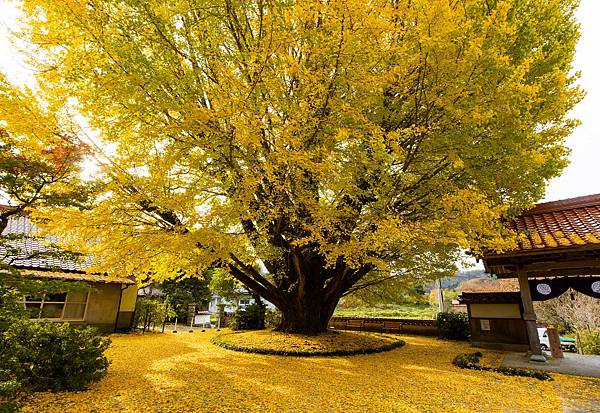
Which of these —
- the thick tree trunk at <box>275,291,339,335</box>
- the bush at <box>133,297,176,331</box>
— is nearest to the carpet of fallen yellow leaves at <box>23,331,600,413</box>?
the thick tree trunk at <box>275,291,339,335</box>

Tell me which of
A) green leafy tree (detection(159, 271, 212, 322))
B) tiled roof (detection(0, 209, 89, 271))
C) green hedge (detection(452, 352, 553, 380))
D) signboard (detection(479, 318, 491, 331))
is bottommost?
green hedge (detection(452, 352, 553, 380))

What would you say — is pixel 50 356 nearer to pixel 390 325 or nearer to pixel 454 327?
pixel 454 327

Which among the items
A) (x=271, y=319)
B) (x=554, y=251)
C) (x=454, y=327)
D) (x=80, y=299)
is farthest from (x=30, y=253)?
(x=454, y=327)

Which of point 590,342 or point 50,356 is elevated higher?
point 50,356

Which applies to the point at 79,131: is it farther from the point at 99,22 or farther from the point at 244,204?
the point at 244,204

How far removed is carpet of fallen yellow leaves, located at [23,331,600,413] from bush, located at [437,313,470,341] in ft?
20.8

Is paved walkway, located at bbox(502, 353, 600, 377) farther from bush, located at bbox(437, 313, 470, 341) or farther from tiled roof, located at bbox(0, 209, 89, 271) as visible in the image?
tiled roof, located at bbox(0, 209, 89, 271)

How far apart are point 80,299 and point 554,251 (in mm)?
16988

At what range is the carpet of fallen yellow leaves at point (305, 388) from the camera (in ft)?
15.8

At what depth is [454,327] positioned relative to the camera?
14.9 metres

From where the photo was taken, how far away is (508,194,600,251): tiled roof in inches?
281

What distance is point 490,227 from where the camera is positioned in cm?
666

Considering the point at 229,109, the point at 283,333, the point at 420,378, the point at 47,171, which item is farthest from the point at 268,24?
the point at 283,333

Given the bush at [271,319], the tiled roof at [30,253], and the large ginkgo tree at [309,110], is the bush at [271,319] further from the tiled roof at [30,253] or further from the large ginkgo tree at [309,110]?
the large ginkgo tree at [309,110]
